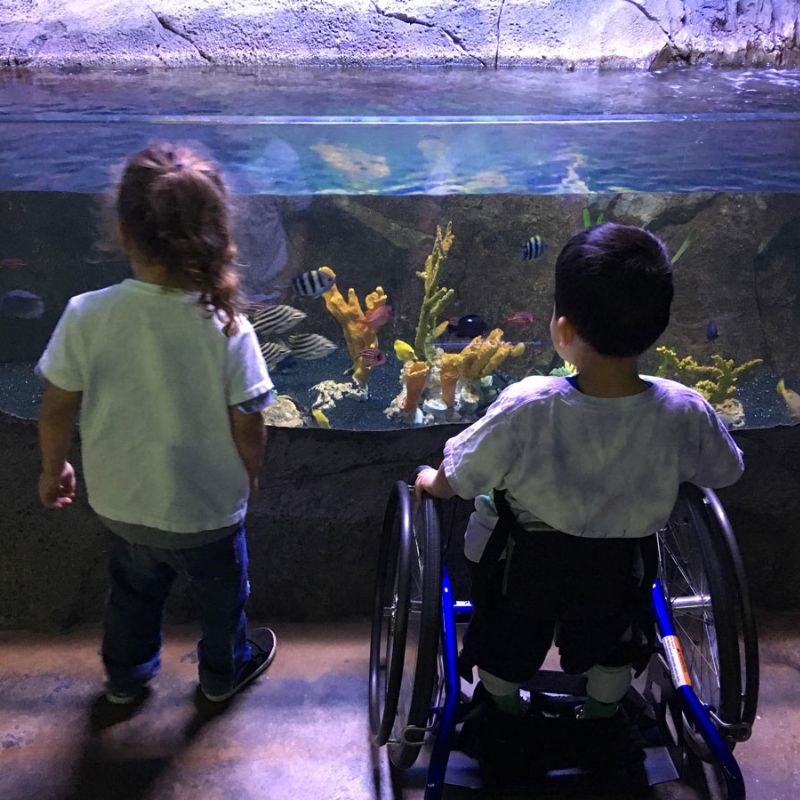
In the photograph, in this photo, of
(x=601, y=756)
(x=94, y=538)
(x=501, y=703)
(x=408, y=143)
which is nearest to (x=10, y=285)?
(x=94, y=538)

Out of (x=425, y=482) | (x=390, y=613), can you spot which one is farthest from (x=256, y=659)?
(x=425, y=482)

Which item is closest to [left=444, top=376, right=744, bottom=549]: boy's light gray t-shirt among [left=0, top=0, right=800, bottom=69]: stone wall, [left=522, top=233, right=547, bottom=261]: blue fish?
[left=522, top=233, right=547, bottom=261]: blue fish

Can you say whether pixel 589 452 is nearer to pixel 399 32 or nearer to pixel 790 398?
pixel 790 398

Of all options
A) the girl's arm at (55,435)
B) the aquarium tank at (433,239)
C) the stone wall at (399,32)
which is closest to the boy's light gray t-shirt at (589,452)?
the girl's arm at (55,435)

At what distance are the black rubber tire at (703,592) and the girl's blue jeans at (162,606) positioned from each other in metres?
1.21

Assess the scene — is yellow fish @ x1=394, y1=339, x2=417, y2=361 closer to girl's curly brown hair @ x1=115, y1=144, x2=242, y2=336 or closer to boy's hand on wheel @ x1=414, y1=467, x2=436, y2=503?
boy's hand on wheel @ x1=414, y1=467, x2=436, y2=503

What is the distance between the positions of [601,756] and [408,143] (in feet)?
8.77

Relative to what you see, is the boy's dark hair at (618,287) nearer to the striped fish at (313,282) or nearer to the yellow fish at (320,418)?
the yellow fish at (320,418)

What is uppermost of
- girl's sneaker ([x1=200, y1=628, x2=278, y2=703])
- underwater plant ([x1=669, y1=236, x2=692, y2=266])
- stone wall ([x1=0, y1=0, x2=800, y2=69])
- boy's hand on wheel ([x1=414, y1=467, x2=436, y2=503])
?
stone wall ([x1=0, y1=0, x2=800, y2=69])

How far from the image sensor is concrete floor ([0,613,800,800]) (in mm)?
2072

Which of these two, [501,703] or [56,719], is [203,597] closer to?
[56,719]

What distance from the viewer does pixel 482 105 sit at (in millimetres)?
4652

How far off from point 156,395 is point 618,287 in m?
1.08

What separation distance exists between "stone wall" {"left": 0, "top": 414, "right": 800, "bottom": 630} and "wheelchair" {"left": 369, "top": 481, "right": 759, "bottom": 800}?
0.45m
